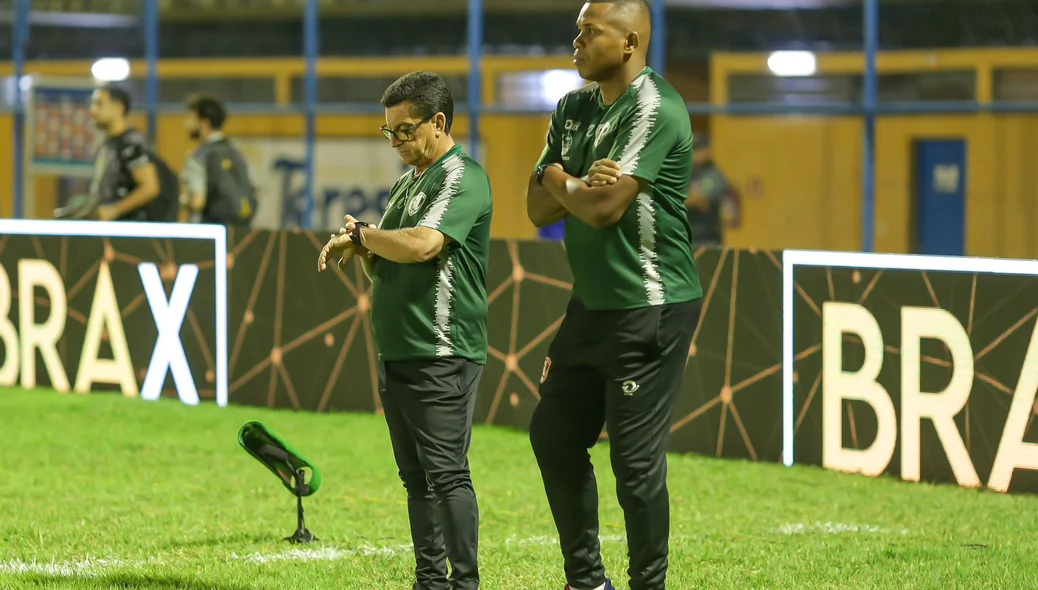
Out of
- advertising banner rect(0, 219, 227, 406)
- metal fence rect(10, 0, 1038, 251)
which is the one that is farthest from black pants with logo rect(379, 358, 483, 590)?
metal fence rect(10, 0, 1038, 251)

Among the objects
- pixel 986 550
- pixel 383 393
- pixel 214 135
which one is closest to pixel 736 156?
pixel 214 135

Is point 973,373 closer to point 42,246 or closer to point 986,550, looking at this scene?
point 986,550

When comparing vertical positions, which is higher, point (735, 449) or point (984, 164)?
point (984, 164)

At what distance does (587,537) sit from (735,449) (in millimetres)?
3410

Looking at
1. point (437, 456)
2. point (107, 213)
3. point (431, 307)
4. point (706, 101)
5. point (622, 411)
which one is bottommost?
point (437, 456)

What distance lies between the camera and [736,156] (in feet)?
57.2

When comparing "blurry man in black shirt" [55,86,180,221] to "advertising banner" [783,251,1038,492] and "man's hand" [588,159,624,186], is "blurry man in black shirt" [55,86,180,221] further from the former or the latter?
"man's hand" [588,159,624,186]

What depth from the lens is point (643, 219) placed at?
4.25m

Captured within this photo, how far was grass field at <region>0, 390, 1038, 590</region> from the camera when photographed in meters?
5.39

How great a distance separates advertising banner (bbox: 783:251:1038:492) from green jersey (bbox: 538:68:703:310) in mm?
3077

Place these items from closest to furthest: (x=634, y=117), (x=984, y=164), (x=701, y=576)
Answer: (x=634, y=117)
(x=701, y=576)
(x=984, y=164)

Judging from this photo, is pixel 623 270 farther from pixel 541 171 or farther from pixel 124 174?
pixel 124 174

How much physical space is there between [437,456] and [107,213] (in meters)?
5.76

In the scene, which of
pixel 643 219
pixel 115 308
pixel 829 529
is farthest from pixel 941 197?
pixel 643 219
